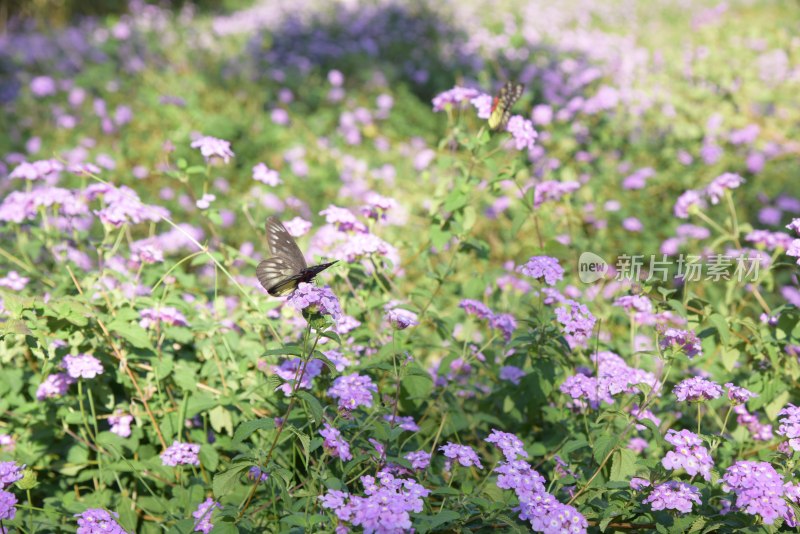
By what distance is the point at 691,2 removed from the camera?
46.9ft

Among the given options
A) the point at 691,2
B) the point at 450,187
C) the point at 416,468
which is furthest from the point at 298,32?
the point at 691,2

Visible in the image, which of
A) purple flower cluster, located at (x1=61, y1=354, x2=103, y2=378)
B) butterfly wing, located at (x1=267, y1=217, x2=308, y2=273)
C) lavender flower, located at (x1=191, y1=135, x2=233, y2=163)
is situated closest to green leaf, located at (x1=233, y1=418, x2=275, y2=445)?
butterfly wing, located at (x1=267, y1=217, x2=308, y2=273)

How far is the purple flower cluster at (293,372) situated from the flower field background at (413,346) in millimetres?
12

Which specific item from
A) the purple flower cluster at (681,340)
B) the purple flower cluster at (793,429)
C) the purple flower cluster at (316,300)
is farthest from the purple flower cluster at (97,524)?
the purple flower cluster at (793,429)

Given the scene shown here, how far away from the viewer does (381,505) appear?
1580mm

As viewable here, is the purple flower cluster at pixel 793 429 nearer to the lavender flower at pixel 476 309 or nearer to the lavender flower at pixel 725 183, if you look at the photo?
the lavender flower at pixel 476 309

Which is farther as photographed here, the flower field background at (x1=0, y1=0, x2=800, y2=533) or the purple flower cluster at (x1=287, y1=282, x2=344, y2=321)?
the flower field background at (x1=0, y1=0, x2=800, y2=533)

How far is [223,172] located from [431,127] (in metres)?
1.98

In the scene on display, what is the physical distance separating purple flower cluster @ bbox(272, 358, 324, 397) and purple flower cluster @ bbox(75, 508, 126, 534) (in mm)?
561

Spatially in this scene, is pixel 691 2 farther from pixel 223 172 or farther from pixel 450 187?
pixel 450 187

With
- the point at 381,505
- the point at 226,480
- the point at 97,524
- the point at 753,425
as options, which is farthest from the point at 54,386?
the point at 753,425

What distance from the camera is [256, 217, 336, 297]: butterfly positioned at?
1.83m

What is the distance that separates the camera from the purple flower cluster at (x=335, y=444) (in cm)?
184

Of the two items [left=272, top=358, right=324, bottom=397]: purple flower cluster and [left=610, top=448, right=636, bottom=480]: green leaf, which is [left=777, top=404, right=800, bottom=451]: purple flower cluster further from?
[left=272, top=358, right=324, bottom=397]: purple flower cluster
